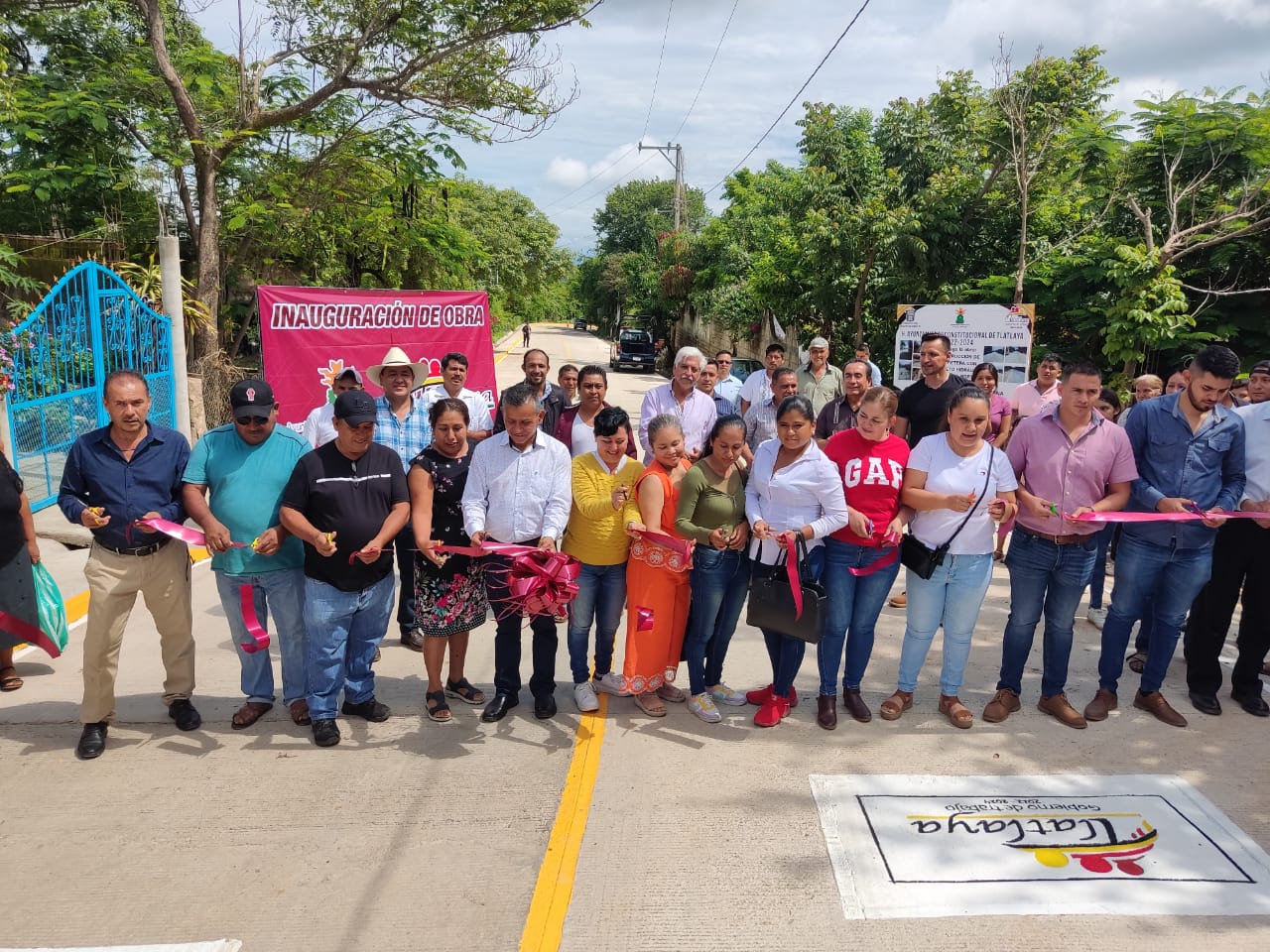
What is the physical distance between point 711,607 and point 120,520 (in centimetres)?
306

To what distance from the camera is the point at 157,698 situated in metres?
4.98

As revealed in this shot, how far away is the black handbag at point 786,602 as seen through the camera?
14.3ft

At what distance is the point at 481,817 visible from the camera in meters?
3.83

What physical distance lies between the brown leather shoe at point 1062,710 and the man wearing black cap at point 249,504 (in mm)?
3978

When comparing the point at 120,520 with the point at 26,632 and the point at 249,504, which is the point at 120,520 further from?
the point at 26,632

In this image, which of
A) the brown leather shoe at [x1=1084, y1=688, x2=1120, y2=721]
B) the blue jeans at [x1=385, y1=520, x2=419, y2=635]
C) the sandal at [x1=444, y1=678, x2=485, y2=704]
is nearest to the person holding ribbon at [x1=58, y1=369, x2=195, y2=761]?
the blue jeans at [x1=385, y1=520, x2=419, y2=635]

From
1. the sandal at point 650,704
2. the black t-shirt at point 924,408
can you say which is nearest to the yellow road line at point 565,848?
the sandal at point 650,704

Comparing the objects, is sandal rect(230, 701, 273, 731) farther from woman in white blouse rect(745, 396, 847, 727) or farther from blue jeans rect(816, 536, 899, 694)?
blue jeans rect(816, 536, 899, 694)

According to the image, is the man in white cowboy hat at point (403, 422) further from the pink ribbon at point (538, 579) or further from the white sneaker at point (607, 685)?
the pink ribbon at point (538, 579)

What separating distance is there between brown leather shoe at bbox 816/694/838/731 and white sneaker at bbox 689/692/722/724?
1.83ft

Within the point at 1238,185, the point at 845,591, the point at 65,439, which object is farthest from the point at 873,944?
the point at 1238,185

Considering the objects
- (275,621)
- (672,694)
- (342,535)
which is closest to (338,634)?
(275,621)

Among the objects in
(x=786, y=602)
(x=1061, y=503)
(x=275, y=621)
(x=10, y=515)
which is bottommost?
(x=275, y=621)

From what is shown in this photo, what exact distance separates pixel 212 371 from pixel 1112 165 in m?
13.8
